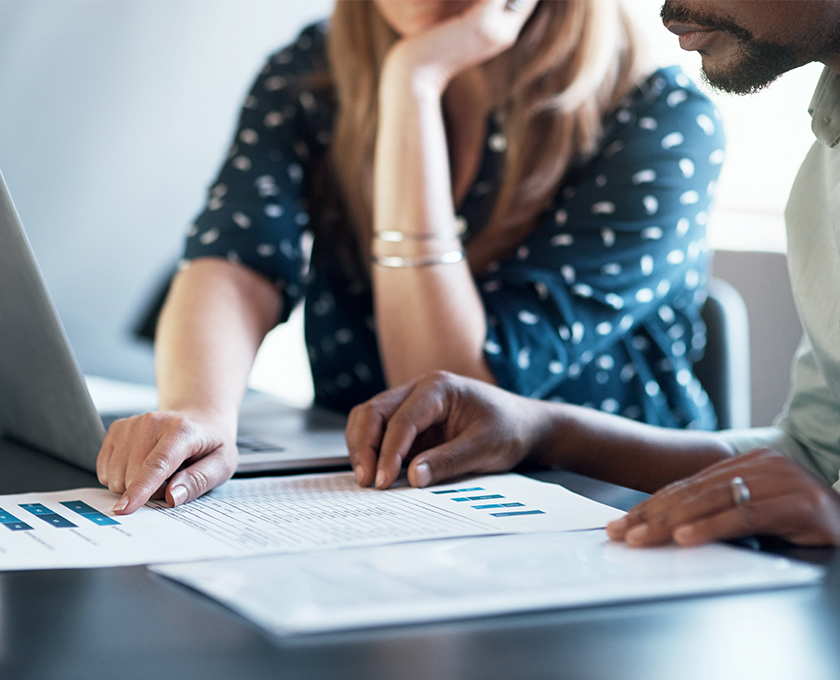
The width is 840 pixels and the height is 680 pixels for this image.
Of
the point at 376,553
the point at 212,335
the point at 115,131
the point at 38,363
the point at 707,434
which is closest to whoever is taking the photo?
the point at 376,553

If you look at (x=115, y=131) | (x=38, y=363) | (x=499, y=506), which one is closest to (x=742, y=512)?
(x=499, y=506)

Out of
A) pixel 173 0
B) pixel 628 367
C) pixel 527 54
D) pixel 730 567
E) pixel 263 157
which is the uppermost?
pixel 173 0

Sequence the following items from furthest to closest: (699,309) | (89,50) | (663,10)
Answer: (89,50) → (699,309) → (663,10)

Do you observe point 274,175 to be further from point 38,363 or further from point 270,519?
point 270,519

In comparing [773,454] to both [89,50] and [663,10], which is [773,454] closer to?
Answer: [663,10]

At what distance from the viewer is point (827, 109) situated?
758 millimetres

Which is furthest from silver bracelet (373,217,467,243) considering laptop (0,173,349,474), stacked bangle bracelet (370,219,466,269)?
laptop (0,173,349,474)

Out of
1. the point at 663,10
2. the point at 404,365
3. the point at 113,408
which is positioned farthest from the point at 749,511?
the point at 113,408

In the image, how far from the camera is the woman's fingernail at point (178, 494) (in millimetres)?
593

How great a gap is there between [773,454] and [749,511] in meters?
0.05

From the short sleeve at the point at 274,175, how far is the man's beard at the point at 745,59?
56 centimetres

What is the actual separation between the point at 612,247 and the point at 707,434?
0.27 metres

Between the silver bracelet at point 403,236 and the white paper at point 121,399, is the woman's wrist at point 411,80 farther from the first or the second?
the white paper at point 121,399

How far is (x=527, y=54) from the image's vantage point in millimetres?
1174
